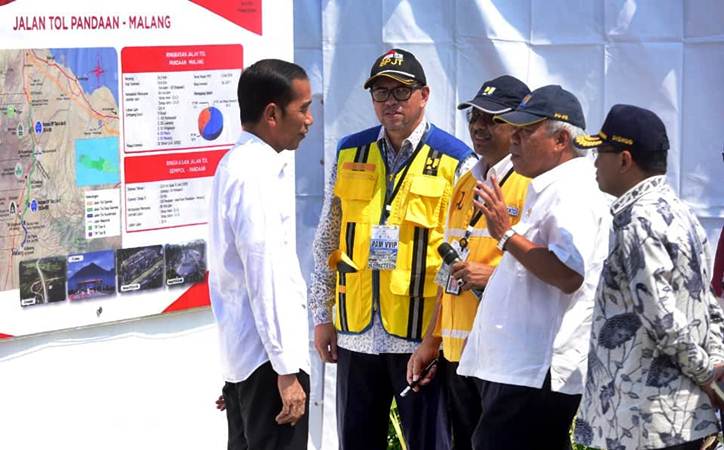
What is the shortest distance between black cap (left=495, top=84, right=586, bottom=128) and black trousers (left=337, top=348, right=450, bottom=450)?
1170 mm

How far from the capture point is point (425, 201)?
15.7 feet

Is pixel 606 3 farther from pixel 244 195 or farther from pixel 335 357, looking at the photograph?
pixel 244 195

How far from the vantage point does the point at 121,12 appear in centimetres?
491

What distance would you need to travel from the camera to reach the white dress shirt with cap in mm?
3971

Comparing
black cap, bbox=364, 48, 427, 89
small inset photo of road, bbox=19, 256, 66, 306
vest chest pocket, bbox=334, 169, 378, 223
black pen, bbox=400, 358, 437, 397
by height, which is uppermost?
black cap, bbox=364, 48, 427, 89

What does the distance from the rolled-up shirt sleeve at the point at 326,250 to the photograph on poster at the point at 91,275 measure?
835 millimetres

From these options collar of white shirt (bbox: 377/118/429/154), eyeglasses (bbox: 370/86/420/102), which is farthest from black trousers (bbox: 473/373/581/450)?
eyeglasses (bbox: 370/86/420/102)

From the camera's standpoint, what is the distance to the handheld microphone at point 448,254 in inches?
171

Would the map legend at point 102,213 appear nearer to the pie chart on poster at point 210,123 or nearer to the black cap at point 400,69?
the pie chart on poster at point 210,123

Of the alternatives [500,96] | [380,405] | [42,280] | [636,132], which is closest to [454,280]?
[500,96]

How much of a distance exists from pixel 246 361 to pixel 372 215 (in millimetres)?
1033

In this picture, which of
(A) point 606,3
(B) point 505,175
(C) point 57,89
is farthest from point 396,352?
(A) point 606,3

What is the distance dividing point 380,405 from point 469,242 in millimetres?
893

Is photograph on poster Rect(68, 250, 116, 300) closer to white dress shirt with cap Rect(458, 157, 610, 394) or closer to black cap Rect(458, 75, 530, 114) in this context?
black cap Rect(458, 75, 530, 114)
